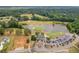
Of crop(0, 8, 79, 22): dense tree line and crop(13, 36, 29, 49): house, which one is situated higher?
crop(0, 8, 79, 22): dense tree line

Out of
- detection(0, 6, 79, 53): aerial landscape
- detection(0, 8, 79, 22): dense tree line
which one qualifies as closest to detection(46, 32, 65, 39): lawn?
detection(0, 6, 79, 53): aerial landscape

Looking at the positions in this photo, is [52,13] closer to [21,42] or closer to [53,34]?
[53,34]

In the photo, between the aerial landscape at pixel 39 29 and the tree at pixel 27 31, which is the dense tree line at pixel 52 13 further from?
the tree at pixel 27 31

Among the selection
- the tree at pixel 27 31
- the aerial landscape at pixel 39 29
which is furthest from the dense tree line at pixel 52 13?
the tree at pixel 27 31

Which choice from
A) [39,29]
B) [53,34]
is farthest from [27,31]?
[53,34]

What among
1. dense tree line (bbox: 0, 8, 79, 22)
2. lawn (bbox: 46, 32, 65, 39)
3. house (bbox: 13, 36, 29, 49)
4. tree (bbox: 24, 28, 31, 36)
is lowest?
house (bbox: 13, 36, 29, 49)

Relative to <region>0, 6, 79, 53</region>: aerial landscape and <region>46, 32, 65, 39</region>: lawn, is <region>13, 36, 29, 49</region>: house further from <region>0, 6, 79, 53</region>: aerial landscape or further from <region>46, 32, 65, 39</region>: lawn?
<region>46, 32, 65, 39</region>: lawn

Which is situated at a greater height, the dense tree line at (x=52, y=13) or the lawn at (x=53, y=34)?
the dense tree line at (x=52, y=13)
